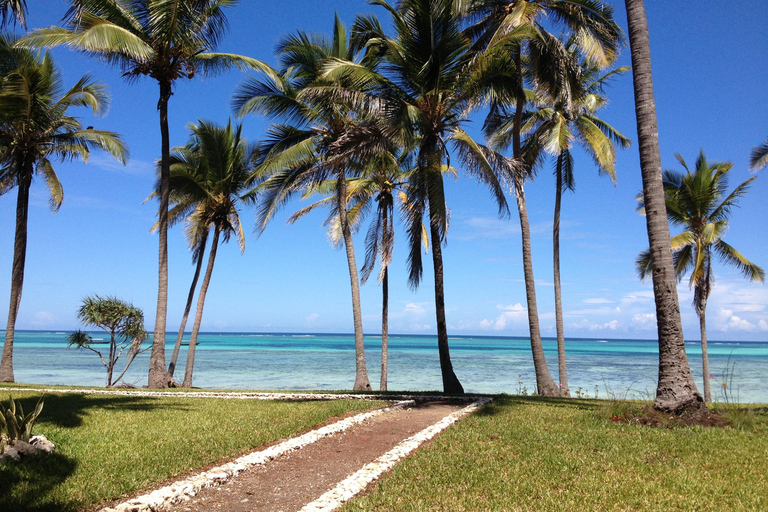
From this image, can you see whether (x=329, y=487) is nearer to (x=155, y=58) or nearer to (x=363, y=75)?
(x=363, y=75)

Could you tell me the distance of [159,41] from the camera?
13.6 m

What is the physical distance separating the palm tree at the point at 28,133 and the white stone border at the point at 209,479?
12.9m

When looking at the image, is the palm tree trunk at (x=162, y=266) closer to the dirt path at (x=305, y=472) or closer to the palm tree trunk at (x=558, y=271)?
the dirt path at (x=305, y=472)

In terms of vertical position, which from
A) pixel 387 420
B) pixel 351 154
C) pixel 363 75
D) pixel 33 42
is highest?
pixel 33 42

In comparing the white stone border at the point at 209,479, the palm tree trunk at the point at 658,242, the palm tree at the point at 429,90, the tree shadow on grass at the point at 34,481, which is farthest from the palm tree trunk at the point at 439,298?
the tree shadow on grass at the point at 34,481

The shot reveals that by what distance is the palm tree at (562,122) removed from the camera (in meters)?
13.4

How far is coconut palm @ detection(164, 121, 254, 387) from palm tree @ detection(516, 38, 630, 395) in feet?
33.4

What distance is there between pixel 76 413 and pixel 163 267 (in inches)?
262

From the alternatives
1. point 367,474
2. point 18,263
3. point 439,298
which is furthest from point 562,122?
point 18,263

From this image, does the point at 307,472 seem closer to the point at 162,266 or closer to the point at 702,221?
the point at 162,266

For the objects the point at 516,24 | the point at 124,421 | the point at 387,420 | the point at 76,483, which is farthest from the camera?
the point at 516,24

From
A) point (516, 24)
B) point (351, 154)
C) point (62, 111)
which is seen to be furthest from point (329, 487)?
point (62, 111)

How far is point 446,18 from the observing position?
11523 mm

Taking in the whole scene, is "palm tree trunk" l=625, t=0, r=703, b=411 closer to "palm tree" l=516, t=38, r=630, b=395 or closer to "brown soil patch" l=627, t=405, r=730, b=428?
"brown soil patch" l=627, t=405, r=730, b=428
